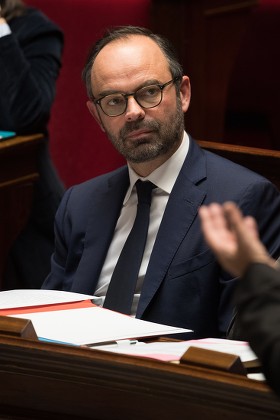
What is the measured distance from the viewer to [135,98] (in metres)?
1.82

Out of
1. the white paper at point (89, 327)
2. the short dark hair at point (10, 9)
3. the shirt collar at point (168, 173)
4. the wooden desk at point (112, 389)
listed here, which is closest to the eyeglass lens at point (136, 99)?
the shirt collar at point (168, 173)

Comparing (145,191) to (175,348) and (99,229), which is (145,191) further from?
(175,348)

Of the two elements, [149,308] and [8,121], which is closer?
[149,308]

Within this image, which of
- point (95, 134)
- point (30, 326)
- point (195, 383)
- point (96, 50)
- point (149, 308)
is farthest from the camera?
point (95, 134)

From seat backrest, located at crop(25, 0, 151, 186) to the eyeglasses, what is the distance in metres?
1.70

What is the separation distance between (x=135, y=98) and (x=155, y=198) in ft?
0.57

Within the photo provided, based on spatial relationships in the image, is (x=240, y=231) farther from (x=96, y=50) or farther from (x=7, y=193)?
(x=7, y=193)

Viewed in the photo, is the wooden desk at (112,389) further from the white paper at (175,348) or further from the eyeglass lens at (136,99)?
the eyeglass lens at (136,99)

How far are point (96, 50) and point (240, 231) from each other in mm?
1085

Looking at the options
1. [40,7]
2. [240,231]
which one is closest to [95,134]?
[40,7]

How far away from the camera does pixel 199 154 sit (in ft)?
6.07

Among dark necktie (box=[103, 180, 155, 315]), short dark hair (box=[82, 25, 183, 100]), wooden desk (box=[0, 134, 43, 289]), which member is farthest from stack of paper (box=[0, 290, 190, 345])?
wooden desk (box=[0, 134, 43, 289])

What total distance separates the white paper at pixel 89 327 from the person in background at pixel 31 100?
1.31 meters

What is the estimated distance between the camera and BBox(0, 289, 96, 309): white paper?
1556 millimetres
